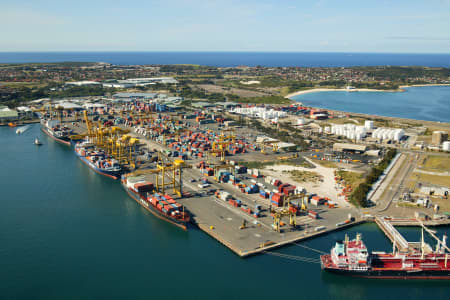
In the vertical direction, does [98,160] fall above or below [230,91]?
below

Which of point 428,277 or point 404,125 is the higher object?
point 404,125

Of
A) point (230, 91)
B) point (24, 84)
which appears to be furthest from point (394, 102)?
point (24, 84)

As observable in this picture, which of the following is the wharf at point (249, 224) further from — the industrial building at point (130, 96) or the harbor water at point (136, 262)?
the industrial building at point (130, 96)

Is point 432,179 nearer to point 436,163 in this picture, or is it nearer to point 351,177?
point 436,163

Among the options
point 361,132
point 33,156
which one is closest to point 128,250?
point 33,156

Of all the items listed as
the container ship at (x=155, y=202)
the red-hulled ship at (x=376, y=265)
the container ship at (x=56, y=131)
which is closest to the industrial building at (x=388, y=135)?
the red-hulled ship at (x=376, y=265)

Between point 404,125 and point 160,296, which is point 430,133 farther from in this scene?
point 160,296
